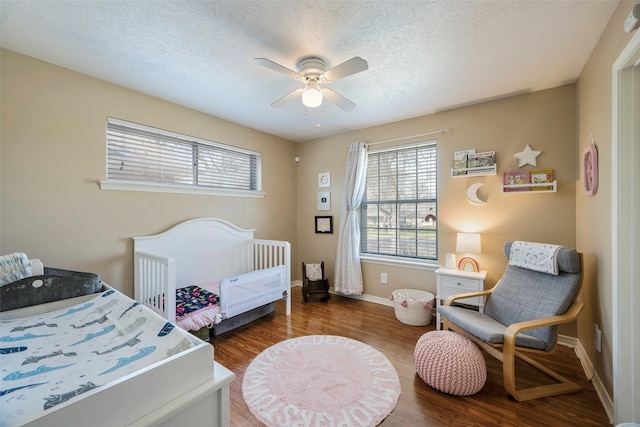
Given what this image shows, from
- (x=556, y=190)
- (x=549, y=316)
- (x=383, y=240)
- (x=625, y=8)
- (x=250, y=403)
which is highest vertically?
(x=625, y=8)

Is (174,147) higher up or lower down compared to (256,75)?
lower down

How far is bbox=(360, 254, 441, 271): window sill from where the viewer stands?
3.14 meters

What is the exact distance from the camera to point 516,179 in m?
2.59

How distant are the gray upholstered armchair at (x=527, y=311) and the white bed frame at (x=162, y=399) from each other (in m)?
1.80

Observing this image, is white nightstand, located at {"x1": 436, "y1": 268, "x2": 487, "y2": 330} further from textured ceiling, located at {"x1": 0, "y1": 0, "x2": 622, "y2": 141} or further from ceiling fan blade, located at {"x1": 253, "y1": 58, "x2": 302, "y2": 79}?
ceiling fan blade, located at {"x1": 253, "y1": 58, "x2": 302, "y2": 79}

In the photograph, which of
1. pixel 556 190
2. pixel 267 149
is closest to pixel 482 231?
pixel 556 190

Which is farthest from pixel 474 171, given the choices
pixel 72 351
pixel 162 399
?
pixel 72 351

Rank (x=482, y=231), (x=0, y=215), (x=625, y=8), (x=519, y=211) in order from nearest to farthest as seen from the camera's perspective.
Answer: (x=625, y=8)
(x=0, y=215)
(x=519, y=211)
(x=482, y=231)

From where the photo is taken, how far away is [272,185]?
3980 mm

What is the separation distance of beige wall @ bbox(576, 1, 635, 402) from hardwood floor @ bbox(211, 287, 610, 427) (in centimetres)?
23

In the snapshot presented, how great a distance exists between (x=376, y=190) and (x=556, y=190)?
1.90 meters

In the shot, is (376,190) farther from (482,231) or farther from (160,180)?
(160,180)

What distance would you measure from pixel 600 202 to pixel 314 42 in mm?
2274

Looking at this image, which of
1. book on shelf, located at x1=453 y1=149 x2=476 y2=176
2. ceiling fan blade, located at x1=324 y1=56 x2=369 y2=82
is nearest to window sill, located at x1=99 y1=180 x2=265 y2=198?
ceiling fan blade, located at x1=324 y1=56 x2=369 y2=82
